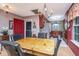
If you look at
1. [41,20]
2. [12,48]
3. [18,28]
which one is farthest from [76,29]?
[12,48]

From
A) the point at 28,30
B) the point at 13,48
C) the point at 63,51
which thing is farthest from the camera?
the point at 28,30

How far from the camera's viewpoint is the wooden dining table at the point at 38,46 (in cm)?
198

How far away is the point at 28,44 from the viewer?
2002mm

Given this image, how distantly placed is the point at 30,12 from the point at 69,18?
26.0 inches

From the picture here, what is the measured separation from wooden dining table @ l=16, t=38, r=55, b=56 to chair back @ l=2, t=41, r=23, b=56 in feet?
0.40

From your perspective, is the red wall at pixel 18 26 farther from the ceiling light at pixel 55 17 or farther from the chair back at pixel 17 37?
the ceiling light at pixel 55 17

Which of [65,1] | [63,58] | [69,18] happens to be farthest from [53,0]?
[63,58]

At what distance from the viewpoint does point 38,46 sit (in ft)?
6.59

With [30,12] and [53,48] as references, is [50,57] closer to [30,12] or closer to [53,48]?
[53,48]

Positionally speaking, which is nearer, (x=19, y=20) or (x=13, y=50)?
(x=13, y=50)

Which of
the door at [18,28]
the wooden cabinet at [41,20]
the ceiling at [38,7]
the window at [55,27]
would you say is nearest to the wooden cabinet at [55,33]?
the window at [55,27]

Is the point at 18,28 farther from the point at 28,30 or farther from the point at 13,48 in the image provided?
the point at 13,48

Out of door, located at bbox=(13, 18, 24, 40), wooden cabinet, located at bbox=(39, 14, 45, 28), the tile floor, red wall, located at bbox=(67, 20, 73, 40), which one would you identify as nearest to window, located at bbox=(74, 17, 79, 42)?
red wall, located at bbox=(67, 20, 73, 40)

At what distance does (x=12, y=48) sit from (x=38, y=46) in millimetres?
419
